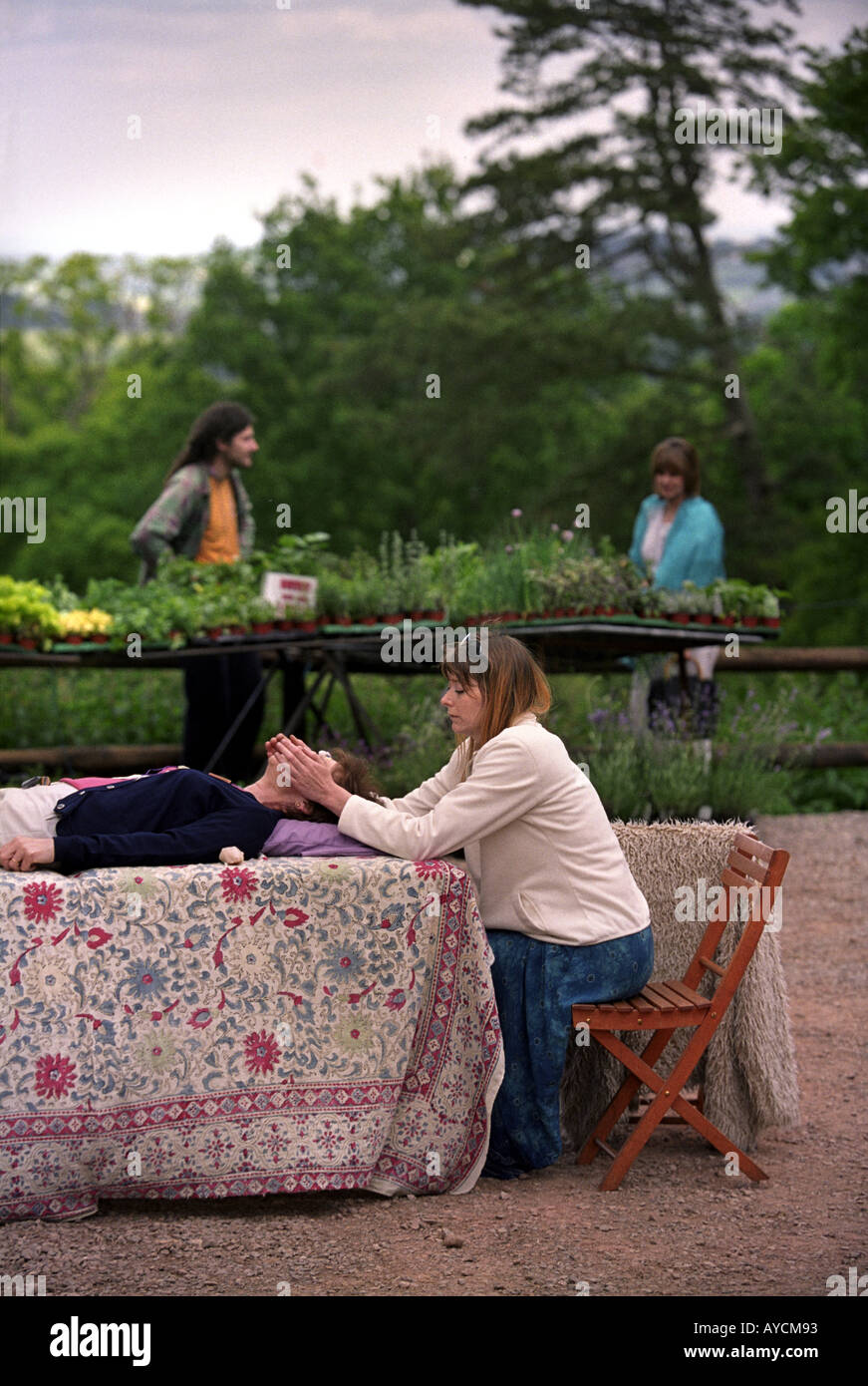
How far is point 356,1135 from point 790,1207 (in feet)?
3.90

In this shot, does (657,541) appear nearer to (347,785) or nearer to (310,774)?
(347,785)

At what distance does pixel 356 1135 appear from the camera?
3953 mm

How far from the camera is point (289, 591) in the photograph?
298 inches

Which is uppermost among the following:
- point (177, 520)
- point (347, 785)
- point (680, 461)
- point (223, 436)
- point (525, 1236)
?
point (223, 436)

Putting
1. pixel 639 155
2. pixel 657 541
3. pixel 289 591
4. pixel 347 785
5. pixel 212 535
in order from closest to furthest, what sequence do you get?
pixel 347 785 < pixel 289 591 < pixel 212 535 < pixel 657 541 < pixel 639 155

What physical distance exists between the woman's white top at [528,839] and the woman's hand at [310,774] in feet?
0.23

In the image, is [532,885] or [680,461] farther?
[680,461]

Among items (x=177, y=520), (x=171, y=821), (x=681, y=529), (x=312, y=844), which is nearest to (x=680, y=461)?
(x=681, y=529)

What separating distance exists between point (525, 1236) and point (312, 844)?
113 cm

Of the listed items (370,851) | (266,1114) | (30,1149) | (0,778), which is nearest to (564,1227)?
(266,1114)

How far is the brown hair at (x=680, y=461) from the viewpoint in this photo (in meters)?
8.27

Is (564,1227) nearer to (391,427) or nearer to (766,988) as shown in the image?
(766,988)

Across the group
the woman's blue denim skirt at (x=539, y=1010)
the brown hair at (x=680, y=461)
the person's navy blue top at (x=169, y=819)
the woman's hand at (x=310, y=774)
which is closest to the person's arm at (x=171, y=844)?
the person's navy blue top at (x=169, y=819)

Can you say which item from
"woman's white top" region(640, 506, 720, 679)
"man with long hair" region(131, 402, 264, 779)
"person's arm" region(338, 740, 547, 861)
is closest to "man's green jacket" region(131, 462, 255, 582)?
"man with long hair" region(131, 402, 264, 779)
